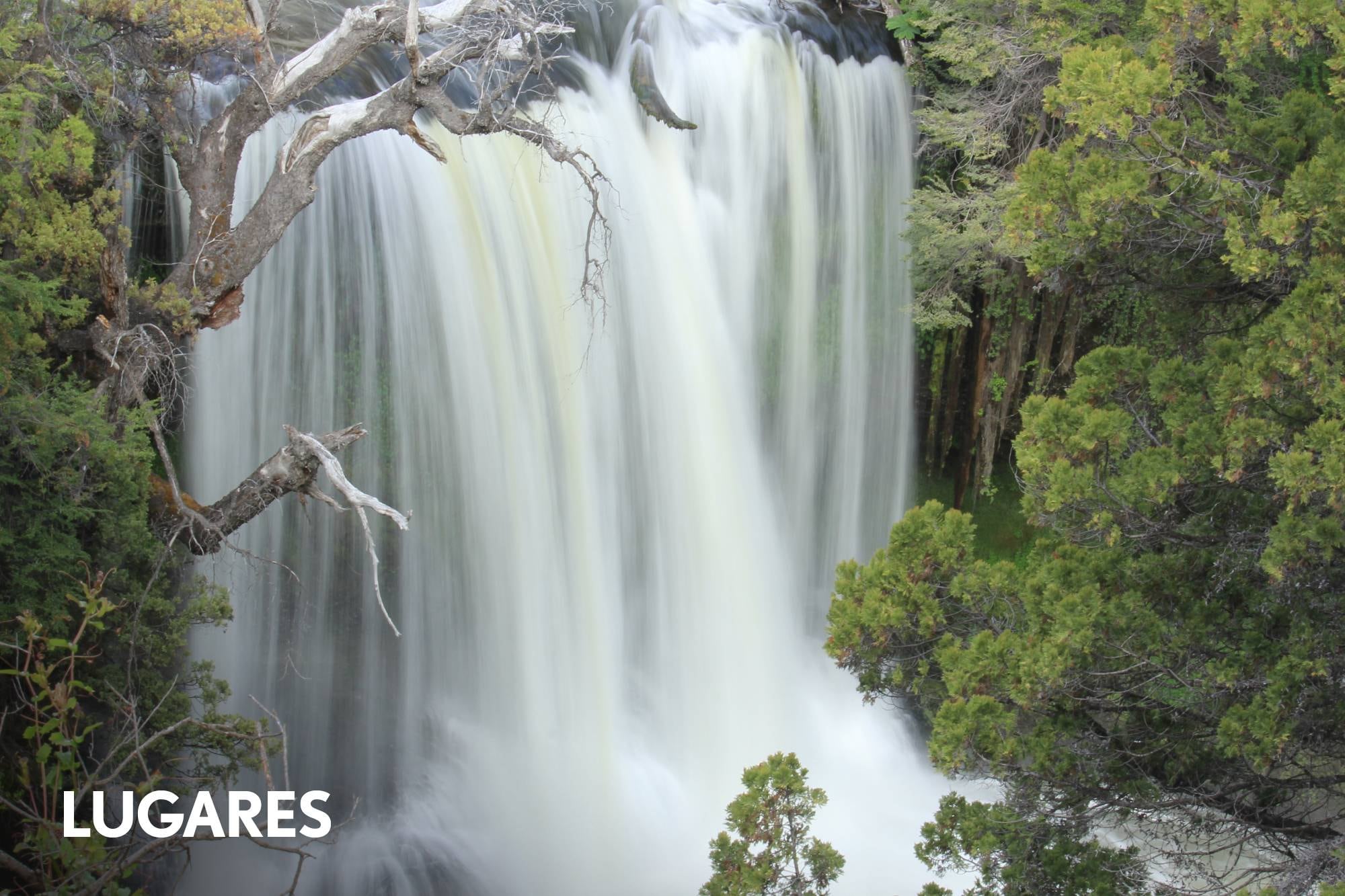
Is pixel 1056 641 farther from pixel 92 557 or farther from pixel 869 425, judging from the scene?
pixel 869 425

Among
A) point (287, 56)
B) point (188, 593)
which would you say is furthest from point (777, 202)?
point (188, 593)

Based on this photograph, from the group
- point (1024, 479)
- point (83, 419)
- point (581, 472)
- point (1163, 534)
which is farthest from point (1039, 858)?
point (581, 472)

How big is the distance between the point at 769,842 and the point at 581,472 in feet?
18.3

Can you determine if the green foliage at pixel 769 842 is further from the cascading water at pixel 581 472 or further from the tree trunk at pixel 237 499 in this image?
the cascading water at pixel 581 472

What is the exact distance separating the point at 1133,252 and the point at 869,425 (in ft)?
25.6

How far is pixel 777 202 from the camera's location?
13.0 meters

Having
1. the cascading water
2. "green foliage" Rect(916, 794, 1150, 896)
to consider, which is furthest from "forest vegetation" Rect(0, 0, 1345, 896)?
the cascading water

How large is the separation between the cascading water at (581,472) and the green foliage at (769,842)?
13.0 ft

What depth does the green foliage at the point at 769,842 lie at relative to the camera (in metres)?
5.88

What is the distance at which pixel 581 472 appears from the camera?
36.4ft

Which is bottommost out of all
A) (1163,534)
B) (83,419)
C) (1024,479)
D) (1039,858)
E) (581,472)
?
(1039,858)

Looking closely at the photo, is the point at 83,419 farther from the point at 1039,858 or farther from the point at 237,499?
the point at 1039,858

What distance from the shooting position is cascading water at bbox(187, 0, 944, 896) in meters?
9.73

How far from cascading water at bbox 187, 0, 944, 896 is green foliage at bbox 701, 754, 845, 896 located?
3.96 m
